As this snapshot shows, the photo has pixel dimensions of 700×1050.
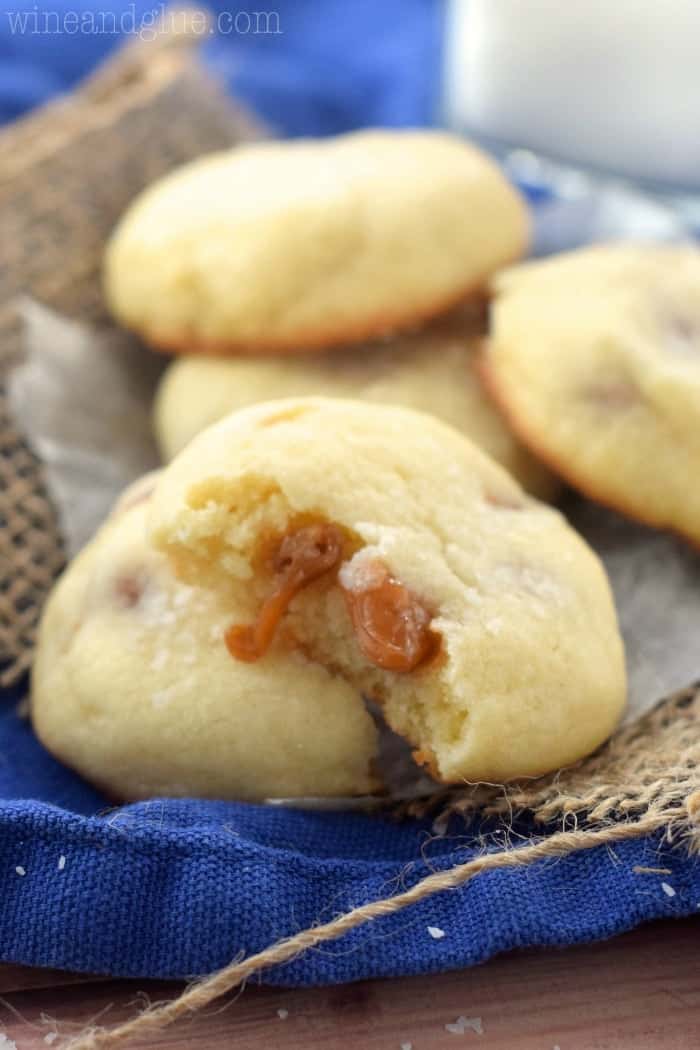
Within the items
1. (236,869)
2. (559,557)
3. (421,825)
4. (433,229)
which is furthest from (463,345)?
(236,869)

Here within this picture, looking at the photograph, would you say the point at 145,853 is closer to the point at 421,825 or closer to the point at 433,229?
the point at 421,825

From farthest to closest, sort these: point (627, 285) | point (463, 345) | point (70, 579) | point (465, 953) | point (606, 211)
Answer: point (606, 211) < point (463, 345) < point (627, 285) < point (70, 579) < point (465, 953)

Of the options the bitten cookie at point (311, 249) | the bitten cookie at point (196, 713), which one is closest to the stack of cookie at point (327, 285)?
the bitten cookie at point (311, 249)

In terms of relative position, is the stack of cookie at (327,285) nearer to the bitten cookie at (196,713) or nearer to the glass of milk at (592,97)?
the bitten cookie at (196,713)

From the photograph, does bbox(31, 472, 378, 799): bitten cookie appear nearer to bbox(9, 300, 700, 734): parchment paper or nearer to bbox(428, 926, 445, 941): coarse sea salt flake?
bbox(428, 926, 445, 941): coarse sea salt flake

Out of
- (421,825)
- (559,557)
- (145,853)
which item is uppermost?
(559,557)

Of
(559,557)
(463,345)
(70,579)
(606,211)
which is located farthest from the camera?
(606,211)
